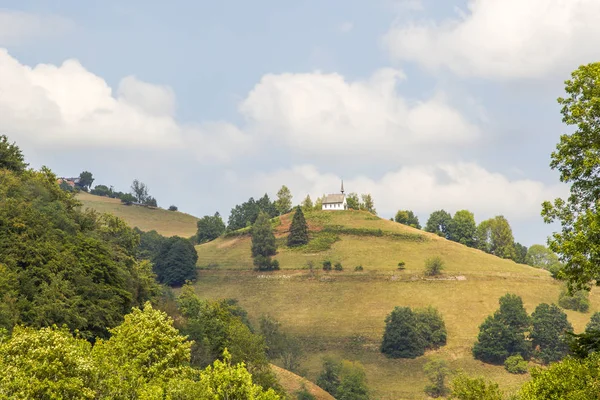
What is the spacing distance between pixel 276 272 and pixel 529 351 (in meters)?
68.6

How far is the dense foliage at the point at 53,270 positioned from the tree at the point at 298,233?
113 m

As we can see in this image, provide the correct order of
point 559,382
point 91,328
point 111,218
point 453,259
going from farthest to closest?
point 453,259 → point 111,218 → point 91,328 → point 559,382

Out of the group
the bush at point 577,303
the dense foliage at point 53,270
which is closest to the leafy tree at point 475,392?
the dense foliage at point 53,270

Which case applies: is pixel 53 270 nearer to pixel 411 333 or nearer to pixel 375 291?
pixel 411 333

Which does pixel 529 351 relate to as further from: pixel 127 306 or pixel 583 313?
pixel 127 306

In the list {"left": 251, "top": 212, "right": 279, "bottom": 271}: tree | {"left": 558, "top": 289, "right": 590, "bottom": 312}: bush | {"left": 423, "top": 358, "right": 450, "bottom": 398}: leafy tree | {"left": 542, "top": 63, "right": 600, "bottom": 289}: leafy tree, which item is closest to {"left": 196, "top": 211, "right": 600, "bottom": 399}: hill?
{"left": 423, "top": 358, "right": 450, "bottom": 398}: leafy tree

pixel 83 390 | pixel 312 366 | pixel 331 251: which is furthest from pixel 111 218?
pixel 331 251

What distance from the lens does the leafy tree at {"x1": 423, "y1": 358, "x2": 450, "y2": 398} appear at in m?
116

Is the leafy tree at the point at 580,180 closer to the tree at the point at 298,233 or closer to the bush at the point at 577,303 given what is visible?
the bush at the point at 577,303

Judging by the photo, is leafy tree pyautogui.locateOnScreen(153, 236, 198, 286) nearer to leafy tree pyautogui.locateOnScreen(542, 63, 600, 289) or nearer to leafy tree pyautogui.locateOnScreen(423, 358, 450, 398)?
leafy tree pyautogui.locateOnScreen(423, 358, 450, 398)

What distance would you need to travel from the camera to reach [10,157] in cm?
8738

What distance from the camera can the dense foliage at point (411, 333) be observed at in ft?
438

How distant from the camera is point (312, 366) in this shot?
12756cm

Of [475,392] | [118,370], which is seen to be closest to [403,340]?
[475,392]
